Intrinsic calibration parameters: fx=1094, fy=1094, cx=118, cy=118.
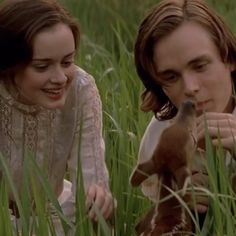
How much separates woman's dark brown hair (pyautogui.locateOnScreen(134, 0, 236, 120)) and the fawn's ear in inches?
18.1

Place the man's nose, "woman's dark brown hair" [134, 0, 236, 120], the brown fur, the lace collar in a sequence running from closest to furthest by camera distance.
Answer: the brown fur → the man's nose → "woman's dark brown hair" [134, 0, 236, 120] → the lace collar

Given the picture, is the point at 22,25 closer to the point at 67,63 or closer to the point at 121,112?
the point at 67,63

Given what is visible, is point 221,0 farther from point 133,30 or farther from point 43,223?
point 43,223

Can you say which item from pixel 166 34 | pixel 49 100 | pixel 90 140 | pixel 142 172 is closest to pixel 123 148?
pixel 90 140

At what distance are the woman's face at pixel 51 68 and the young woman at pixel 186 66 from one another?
16 centimetres

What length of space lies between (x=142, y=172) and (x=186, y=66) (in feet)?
1.28

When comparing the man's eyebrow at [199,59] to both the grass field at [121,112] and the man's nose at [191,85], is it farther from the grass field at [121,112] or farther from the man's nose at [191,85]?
the grass field at [121,112]

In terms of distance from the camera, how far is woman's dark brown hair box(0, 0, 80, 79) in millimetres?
2527

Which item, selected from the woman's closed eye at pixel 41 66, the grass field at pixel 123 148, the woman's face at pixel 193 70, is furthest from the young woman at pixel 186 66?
the woman's closed eye at pixel 41 66

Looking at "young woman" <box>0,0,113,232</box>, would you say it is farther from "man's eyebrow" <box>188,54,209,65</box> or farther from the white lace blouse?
"man's eyebrow" <box>188,54,209,65</box>

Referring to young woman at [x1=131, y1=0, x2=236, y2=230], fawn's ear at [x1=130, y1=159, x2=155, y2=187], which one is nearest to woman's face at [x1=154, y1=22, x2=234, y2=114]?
young woman at [x1=131, y1=0, x2=236, y2=230]

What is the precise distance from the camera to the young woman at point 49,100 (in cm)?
250

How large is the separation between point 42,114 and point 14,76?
159 mm

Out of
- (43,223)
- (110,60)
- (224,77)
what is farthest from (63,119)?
(110,60)
